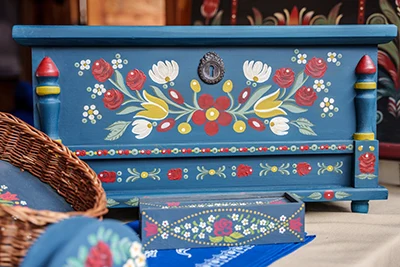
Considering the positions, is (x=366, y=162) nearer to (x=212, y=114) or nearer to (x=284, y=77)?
(x=284, y=77)

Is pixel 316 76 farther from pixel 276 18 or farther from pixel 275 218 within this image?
pixel 276 18

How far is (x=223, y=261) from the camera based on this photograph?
1102 millimetres

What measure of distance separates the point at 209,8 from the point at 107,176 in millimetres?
1054

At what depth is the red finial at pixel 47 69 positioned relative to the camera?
1291 mm

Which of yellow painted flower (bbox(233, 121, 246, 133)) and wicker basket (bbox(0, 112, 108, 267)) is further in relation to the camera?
yellow painted flower (bbox(233, 121, 246, 133))

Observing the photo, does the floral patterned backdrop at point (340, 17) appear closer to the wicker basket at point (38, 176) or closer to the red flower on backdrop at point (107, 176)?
the red flower on backdrop at point (107, 176)

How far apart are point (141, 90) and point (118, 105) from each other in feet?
0.23

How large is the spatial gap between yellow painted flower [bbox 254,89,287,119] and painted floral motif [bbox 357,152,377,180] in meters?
0.25

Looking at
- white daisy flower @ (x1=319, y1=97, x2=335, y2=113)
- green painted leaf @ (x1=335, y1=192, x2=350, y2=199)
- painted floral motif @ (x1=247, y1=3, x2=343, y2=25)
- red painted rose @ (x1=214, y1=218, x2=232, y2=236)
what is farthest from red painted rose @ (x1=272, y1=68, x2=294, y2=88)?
painted floral motif @ (x1=247, y1=3, x2=343, y2=25)

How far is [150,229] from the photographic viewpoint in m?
1.16

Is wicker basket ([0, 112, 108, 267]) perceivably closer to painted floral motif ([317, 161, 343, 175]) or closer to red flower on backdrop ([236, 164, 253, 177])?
red flower on backdrop ([236, 164, 253, 177])

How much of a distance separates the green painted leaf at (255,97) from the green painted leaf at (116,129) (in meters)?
0.31

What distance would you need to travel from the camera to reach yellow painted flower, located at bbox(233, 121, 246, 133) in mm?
1397

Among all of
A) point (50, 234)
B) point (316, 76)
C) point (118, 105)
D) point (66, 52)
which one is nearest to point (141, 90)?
point (118, 105)
